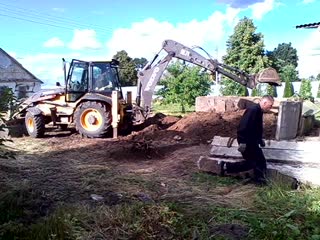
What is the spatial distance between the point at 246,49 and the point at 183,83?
19291 millimetres

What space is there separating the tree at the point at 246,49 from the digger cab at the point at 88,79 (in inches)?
1084

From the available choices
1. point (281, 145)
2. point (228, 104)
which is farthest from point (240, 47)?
point (281, 145)

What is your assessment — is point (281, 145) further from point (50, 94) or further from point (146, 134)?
point (50, 94)

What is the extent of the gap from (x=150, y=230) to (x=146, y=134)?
713 cm

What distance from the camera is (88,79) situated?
39.7 feet

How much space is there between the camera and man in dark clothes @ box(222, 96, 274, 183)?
6363 mm

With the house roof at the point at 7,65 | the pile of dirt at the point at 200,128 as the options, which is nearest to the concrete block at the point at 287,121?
the pile of dirt at the point at 200,128

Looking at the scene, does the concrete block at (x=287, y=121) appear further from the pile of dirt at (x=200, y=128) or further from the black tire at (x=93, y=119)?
the black tire at (x=93, y=119)

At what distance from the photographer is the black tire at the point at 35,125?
1209cm

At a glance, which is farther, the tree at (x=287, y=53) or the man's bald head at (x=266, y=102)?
the tree at (x=287, y=53)

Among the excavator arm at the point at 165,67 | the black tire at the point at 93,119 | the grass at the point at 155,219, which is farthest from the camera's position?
the excavator arm at the point at 165,67

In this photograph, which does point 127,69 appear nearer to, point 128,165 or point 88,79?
point 88,79

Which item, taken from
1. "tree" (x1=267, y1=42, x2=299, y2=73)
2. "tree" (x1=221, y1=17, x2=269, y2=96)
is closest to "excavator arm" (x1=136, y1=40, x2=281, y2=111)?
"tree" (x1=221, y1=17, x2=269, y2=96)

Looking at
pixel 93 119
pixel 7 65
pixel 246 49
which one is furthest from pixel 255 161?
pixel 7 65
